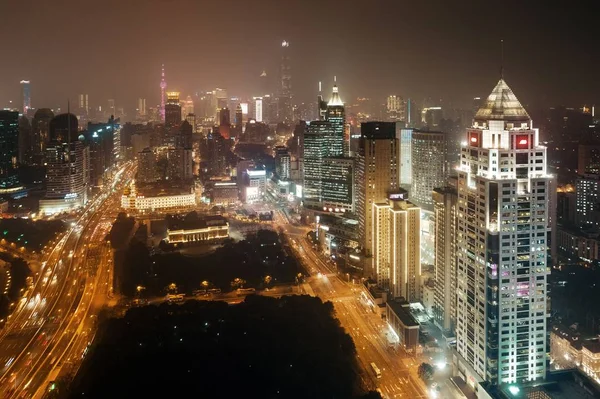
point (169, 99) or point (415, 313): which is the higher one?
point (169, 99)

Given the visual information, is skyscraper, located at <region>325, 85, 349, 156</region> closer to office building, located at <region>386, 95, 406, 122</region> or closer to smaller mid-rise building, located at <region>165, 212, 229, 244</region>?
office building, located at <region>386, 95, 406, 122</region>

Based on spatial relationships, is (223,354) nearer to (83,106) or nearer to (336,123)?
(336,123)

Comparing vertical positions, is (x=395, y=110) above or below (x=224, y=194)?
above

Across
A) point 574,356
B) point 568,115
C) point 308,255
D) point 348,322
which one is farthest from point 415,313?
point 568,115

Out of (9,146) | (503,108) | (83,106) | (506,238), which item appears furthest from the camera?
(83,106)

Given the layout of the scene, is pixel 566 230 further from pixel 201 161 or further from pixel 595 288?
pixel 201 161

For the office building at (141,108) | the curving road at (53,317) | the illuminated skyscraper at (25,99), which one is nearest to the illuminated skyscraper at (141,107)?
the office building at (141,108)

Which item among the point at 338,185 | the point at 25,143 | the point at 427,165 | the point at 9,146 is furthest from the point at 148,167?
the point at 427,165
